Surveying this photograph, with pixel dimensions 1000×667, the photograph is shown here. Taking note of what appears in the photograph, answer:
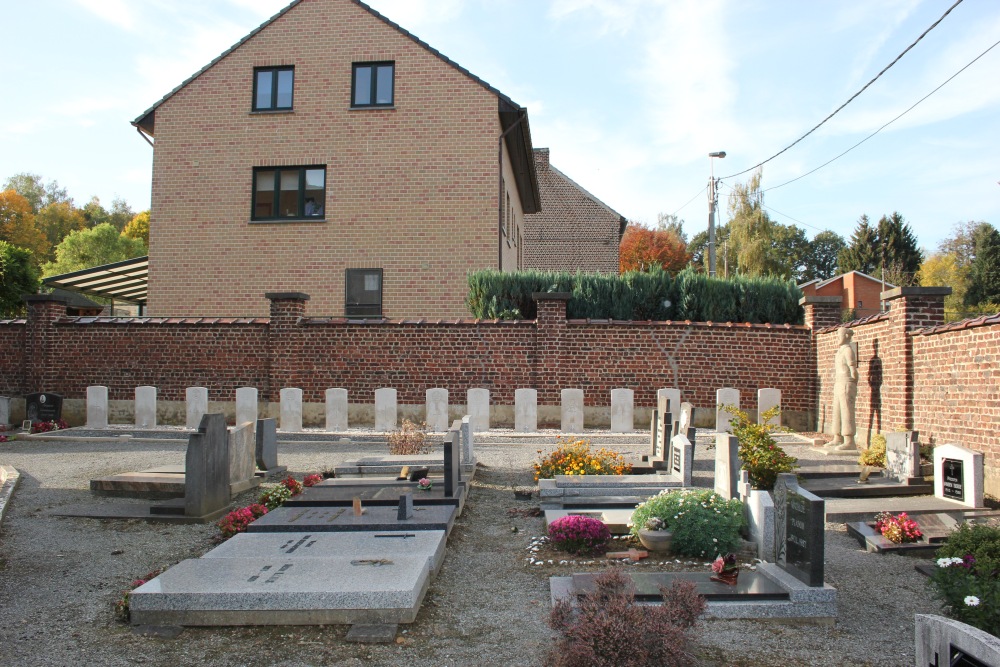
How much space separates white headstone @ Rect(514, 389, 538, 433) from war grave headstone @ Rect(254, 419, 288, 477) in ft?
17.8

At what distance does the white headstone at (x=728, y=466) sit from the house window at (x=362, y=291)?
42.6ft

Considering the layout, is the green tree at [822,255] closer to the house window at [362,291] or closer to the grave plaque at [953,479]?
the house window at [362,291]

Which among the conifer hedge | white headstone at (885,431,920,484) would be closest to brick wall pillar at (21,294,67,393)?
the conifer hedge

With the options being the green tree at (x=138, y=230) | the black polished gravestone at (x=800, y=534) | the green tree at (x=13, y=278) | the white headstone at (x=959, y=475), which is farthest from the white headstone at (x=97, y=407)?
the green tree at (x=138, y=230)

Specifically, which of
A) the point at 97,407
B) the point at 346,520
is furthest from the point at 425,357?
the point at 346,520

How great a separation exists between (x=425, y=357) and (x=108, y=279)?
41.7 ft

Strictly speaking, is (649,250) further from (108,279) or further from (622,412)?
(622,412)

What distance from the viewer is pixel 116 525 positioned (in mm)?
7891

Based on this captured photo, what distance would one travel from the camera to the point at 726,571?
5.59 m

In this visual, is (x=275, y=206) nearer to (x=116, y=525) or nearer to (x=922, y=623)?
(x=116, y=525)

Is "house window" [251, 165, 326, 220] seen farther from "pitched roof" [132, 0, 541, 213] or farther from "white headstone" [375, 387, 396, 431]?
"white headstone" [375, 387, 396, 431]

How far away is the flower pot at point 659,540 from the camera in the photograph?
6.70 metres

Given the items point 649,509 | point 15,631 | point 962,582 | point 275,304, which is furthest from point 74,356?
point 962,582

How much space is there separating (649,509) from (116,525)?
564 cm
